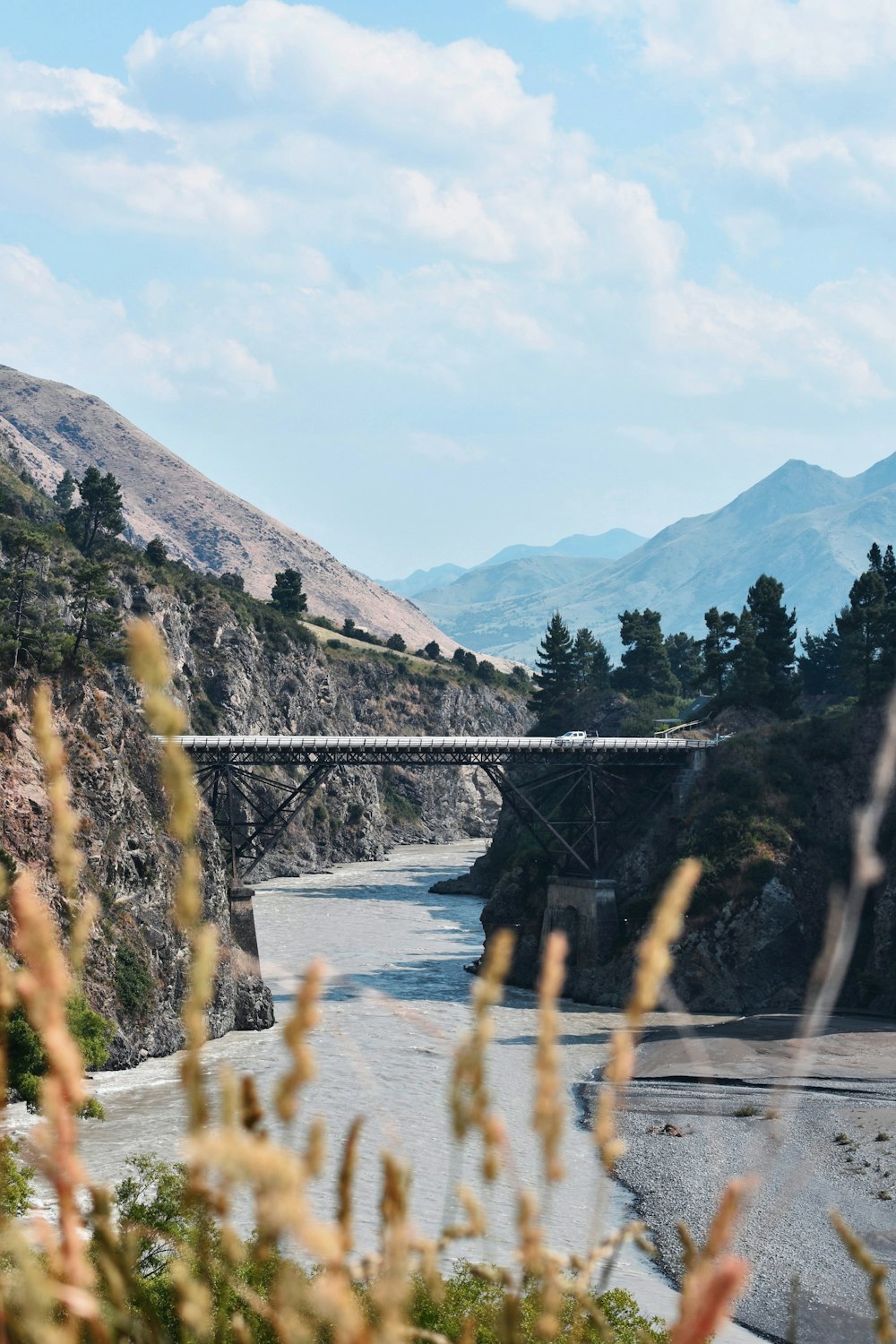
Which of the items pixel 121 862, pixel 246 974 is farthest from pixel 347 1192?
pixel 246 974

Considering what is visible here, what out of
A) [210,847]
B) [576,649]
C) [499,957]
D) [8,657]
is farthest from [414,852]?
[499,957]

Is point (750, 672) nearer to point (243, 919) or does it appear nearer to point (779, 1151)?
point (243, 919)

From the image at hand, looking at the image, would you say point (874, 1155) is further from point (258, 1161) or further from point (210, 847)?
point (258, 1161)

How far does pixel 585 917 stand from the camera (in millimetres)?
86500

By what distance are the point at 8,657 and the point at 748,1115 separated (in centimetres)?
3953

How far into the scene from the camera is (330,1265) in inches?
96.7

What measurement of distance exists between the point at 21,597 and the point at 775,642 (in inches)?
2240

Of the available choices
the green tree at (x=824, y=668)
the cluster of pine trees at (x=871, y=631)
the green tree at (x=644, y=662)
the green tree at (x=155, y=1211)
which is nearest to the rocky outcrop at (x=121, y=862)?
the green tree at (x=155, y=1211)

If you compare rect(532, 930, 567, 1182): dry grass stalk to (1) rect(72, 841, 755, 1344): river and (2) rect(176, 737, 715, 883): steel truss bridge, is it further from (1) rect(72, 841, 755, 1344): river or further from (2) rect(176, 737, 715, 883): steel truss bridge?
(2) rect(176, 737, 715, 883): steel truss bridge

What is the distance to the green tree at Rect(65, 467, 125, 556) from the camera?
159500mm

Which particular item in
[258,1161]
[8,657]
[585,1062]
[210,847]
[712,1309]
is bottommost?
[585,1062]

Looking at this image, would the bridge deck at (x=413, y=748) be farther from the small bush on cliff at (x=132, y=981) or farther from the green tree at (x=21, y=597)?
the small bush on cliff at (x=132, y=981)

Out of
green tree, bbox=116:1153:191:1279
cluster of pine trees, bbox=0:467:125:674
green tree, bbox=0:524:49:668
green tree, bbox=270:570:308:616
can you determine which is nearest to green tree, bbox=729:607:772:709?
cluster of pine trees, bbox=0:467:125:674

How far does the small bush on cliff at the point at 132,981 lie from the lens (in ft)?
199
